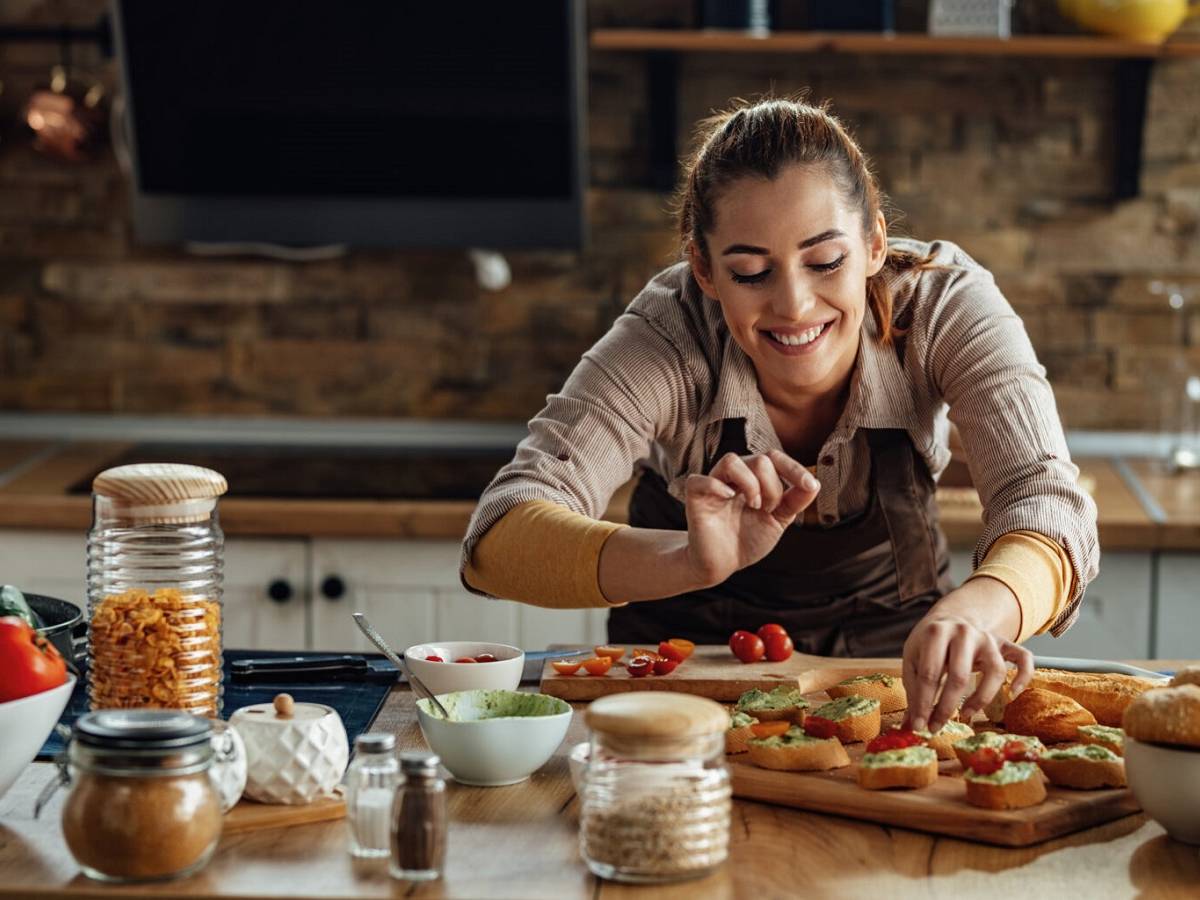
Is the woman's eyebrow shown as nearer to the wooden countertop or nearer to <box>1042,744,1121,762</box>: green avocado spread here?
<box>1042,744,1121,762</box>: green avocado spread

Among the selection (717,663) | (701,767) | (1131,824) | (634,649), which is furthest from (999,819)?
(634,649)

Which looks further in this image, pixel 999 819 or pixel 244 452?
pixel 244 452

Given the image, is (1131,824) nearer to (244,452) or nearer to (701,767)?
(701,767)

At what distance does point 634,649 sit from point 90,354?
2.08 meters

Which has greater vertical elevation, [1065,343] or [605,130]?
[605,130]

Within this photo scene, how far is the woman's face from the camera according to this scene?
175 cm

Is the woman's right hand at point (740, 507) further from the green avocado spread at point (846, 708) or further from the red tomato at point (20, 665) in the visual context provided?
the red tomato at point (20, 665)

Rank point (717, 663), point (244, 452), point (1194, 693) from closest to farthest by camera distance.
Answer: point (1194, 693) < point (717, 663) < point (244, 452)

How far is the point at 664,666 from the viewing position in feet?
5.61

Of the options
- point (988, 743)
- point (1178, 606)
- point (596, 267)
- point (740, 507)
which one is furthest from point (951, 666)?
point (596, 267)

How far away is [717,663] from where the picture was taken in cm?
176

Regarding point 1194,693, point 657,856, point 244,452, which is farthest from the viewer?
point 244,452

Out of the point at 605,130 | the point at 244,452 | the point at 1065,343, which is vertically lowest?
the point at 244,452

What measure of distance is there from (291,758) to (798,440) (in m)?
0.92
